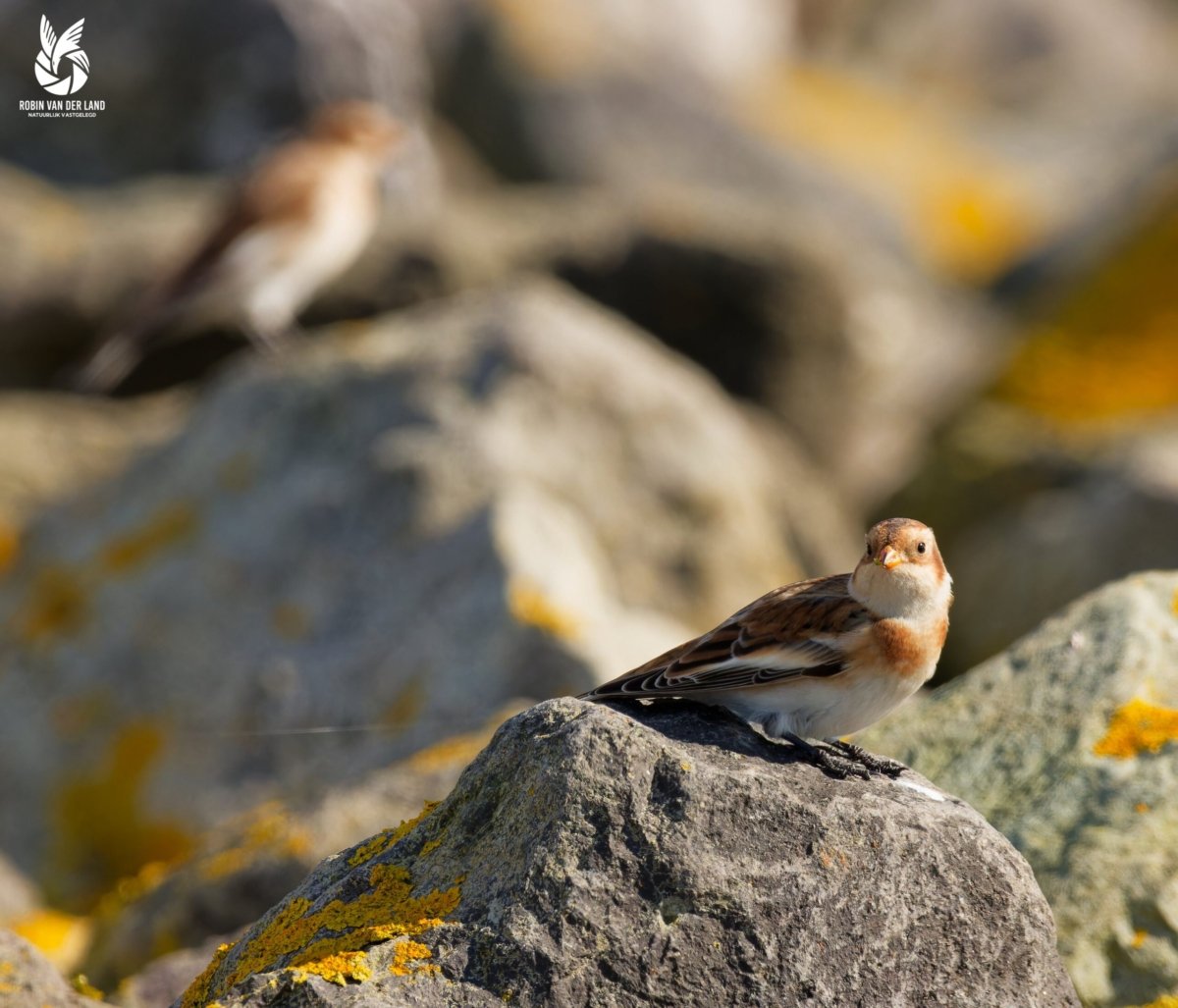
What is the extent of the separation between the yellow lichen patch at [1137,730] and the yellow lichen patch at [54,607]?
6.98m

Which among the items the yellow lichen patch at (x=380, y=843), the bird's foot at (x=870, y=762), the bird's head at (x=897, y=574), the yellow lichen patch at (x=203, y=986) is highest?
the bird's head at (x=897, y=574)

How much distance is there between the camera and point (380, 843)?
5.09 metres

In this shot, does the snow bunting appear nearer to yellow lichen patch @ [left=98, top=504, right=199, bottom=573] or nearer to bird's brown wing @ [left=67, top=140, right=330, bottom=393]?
yellow lichen patch @ [left=98, top=504, right=199, bottom=573]

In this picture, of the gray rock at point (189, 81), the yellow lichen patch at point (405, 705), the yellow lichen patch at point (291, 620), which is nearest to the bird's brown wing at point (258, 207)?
the yellow lichen patch at point (291, 620)

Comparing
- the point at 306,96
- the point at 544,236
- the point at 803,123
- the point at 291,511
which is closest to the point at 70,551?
the point at 291,511

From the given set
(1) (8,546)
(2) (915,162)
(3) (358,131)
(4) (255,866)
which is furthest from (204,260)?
(2) (915,162)

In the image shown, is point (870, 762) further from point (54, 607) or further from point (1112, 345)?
point (1112, 345)

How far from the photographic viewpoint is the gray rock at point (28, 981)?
510 centimetres

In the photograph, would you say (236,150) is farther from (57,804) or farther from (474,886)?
(474,886)

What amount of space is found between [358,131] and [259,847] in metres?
9.92

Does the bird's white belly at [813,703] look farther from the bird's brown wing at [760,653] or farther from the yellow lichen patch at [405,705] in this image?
the yellow lichen patch at [405,705]

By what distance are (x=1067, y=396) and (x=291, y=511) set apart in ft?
26.6

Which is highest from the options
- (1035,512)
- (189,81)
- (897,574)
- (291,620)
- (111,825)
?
(189,81)

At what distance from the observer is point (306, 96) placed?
20.2 m
